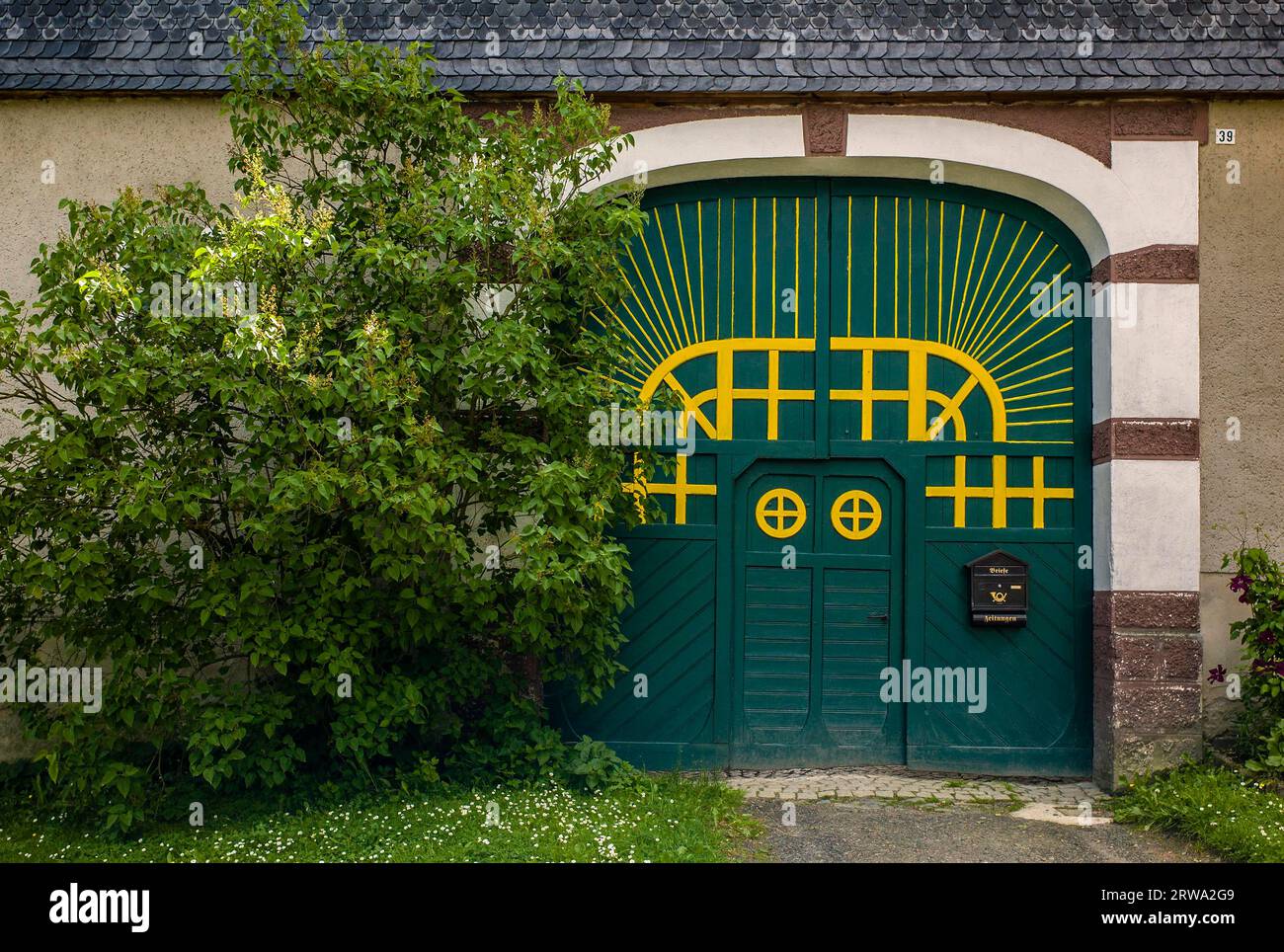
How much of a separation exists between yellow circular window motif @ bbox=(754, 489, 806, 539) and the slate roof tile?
2400mm

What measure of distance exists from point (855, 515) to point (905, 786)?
162 cm

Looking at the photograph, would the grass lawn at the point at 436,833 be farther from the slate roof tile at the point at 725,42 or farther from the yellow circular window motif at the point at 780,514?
the slate roof tile at the point at 725,42

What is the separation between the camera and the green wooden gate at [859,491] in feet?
21.8

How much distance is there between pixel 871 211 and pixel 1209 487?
259cm

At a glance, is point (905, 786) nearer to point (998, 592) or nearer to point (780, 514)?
point (998, 592)

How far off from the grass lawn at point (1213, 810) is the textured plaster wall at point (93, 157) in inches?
245

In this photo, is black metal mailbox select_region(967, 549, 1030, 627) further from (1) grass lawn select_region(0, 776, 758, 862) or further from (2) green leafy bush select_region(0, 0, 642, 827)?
(2) green leafy bush select_region(0, 0, 642, 827)

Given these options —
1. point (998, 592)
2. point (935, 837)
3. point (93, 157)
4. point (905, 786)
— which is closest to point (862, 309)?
point (998, 592)

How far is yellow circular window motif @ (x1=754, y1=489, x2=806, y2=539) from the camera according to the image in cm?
671

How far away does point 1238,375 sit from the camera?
6.42 metres

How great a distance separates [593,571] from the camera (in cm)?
532

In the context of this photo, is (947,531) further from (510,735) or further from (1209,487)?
(510,735)

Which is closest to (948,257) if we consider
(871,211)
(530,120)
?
(871,211)

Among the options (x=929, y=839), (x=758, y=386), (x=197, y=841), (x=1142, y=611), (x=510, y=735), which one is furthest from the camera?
(x=758, y=386)
